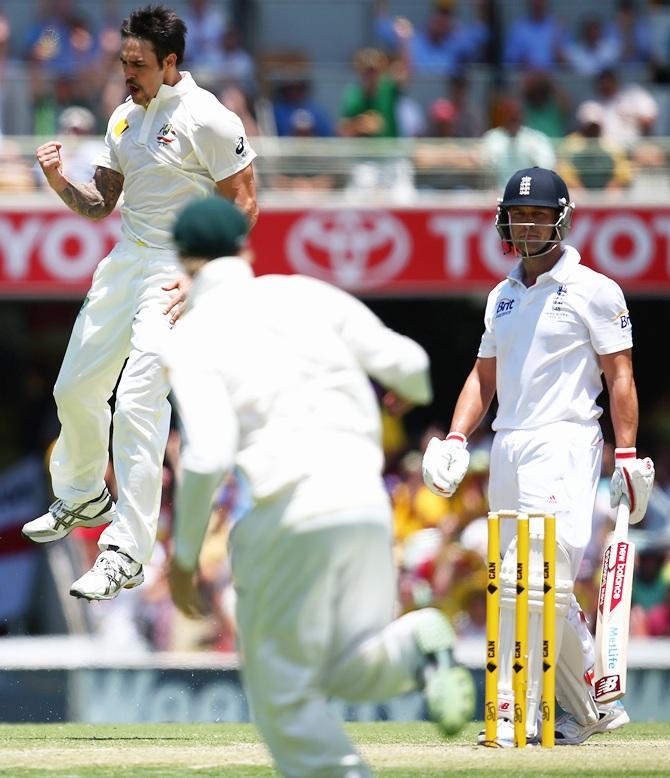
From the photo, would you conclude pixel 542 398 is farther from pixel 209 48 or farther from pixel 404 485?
pixel 209 48

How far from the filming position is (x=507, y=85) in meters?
14.9

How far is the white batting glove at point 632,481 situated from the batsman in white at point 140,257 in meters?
1.86

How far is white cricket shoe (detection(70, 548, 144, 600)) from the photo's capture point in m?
7.00

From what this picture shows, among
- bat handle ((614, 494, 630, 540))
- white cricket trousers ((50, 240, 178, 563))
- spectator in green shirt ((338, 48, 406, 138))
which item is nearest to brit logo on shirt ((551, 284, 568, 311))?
bat handle ((614, 494, 630, 540))

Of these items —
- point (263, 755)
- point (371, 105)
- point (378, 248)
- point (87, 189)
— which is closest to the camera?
point (263, 755)

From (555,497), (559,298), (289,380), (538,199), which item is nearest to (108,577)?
(555,497)

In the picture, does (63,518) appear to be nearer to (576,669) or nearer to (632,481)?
(576,669)

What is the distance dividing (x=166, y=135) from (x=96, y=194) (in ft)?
1.58

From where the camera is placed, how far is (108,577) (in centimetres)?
705

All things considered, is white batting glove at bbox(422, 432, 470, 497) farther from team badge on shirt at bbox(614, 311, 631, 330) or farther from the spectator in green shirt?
the spectator in green shirt

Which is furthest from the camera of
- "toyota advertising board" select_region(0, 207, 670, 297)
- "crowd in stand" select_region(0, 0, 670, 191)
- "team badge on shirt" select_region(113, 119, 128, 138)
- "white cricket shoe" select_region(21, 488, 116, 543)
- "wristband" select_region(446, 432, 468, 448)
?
"crowd in stand" select_region(0, 0, 670, 191)

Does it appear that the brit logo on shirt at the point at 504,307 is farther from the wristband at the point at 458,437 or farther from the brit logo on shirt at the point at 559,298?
the wristband at the point at 458,437

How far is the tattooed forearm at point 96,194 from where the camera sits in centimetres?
722

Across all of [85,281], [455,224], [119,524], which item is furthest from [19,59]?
[119,524]
